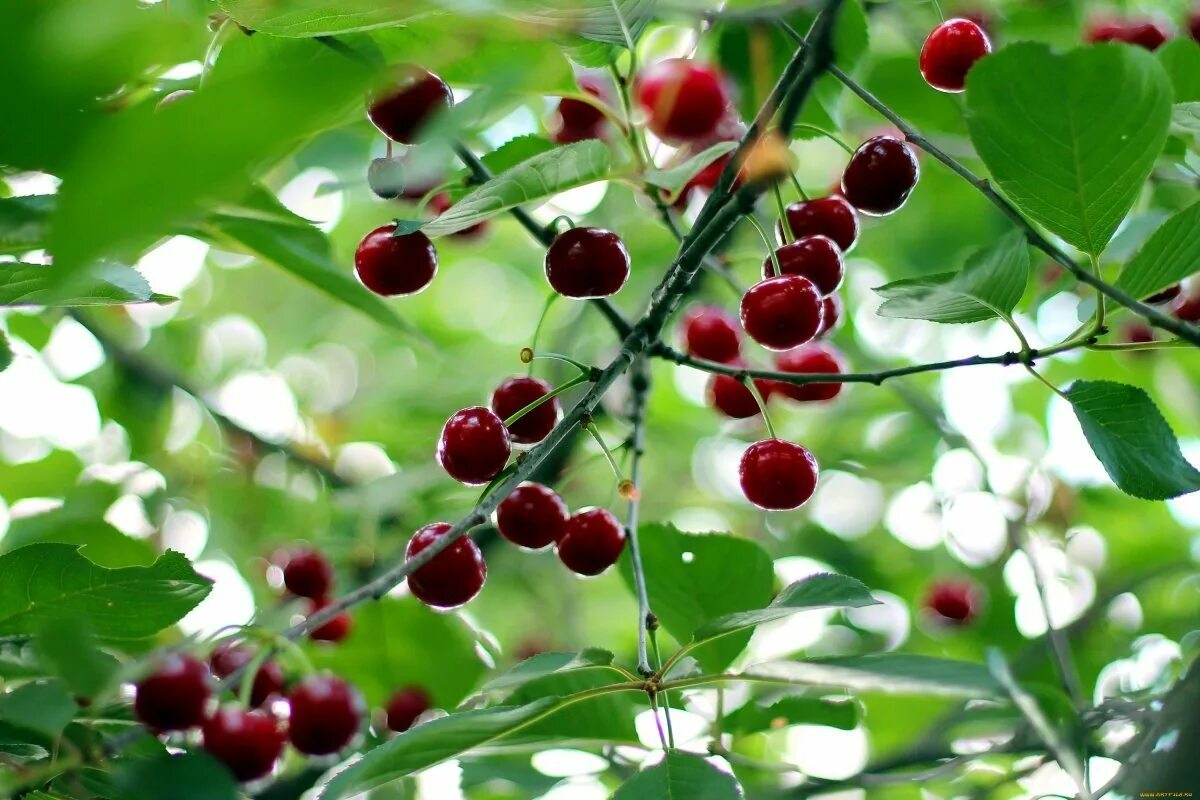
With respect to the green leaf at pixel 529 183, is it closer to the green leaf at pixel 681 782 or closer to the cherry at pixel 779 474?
the cherry at pixel 779 474

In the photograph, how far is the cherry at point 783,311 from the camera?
1484 mm

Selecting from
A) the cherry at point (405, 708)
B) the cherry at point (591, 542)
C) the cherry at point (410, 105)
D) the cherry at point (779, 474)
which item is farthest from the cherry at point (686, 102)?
the cherry at point (405, 708)

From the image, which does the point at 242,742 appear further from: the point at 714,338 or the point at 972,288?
the point at 714,338

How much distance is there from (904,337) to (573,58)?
2.65 meters

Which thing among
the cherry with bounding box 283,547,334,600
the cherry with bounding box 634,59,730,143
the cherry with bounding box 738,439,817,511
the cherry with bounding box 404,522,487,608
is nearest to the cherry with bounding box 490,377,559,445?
the cherry with bounding box 404,522,487,608

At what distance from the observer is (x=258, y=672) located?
1814 millimetres

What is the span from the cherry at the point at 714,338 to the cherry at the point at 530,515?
617mm

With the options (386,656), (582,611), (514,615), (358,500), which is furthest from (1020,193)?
(514,615)

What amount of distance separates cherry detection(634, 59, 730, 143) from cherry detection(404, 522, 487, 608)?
84cm

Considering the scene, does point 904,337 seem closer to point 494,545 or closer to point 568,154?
point 494,545

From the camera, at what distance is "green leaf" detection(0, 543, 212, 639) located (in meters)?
1.40

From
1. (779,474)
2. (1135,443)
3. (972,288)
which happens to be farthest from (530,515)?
(1135,443)

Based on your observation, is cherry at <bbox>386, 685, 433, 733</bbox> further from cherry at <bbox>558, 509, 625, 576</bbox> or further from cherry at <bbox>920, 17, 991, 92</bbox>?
cherry at <bbox>920, 17, 991, 92</bbox>

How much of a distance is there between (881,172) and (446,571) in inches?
35.7
